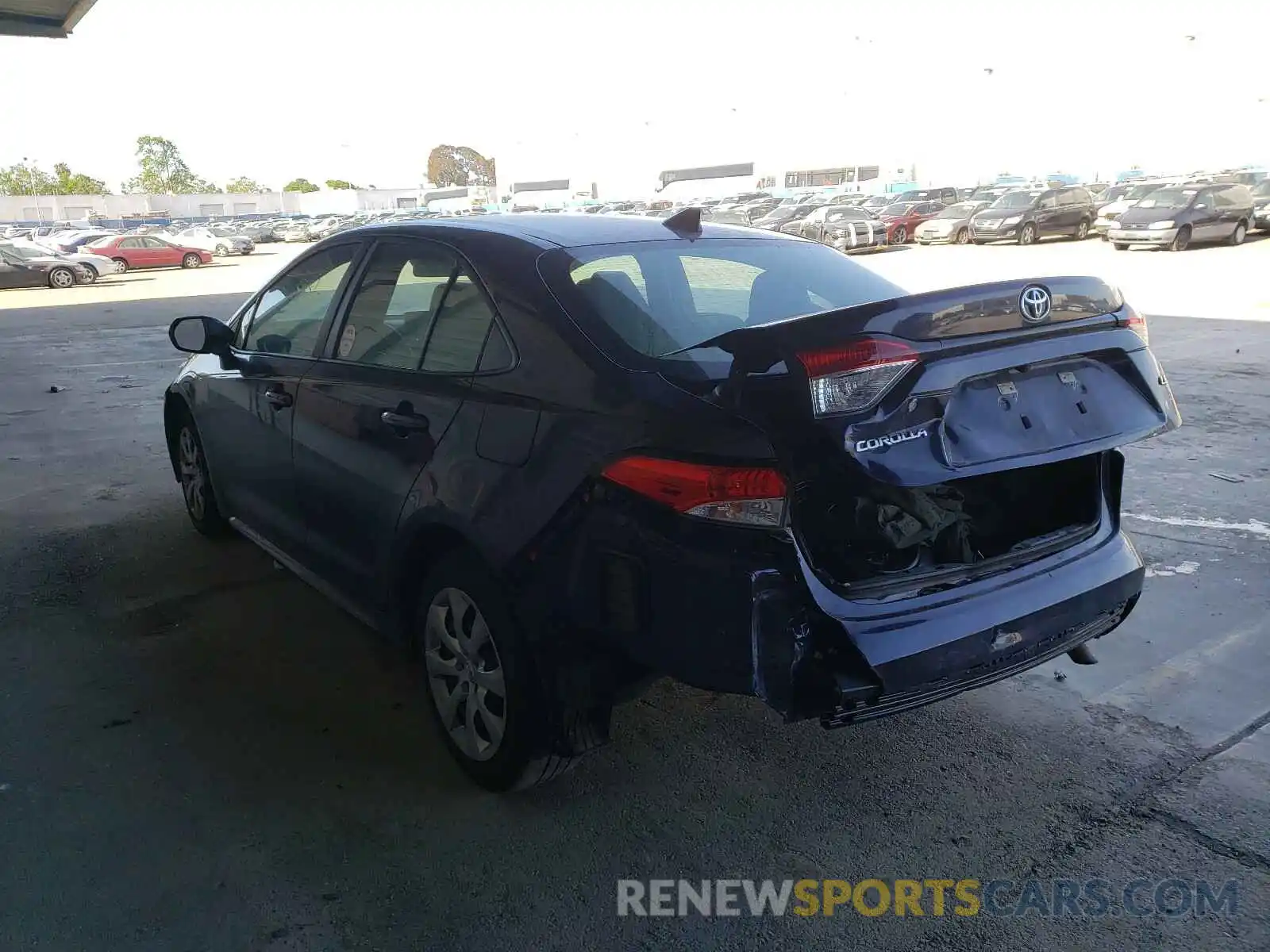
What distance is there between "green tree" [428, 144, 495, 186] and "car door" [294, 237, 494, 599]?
156 meters

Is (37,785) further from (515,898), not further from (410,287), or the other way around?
(410,287)

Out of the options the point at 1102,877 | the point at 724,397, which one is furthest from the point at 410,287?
the point at 1102,877

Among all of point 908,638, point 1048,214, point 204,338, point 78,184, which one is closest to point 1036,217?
point 1048,214

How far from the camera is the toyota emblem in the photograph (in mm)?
2623

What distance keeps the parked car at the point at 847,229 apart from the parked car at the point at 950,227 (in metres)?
1.32

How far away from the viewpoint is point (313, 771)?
3256mm

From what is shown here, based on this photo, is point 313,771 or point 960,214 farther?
point 960,214

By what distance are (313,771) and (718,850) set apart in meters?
1.36

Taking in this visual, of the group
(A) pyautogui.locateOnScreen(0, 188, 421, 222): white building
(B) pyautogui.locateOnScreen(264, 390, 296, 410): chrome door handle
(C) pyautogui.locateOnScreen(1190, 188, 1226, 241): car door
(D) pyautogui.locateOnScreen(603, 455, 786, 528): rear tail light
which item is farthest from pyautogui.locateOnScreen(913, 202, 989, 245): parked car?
(A) pyautogui.locateOnScreen(0, 188, 421, 222): white building

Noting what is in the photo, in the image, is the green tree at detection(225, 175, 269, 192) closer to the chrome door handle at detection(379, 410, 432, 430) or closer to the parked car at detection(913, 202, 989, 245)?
the parked car at detection(913, 202, 989, 245)

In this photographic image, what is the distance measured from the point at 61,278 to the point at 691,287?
29990mm

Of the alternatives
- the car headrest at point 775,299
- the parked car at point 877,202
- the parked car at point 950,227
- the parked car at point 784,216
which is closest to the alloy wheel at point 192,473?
the car headrest at point 775,299

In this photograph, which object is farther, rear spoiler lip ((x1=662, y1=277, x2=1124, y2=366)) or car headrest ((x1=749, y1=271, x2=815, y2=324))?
car headrest ((x1=749, y1=271, x2=815, y2=324))

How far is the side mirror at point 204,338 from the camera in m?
4.65
